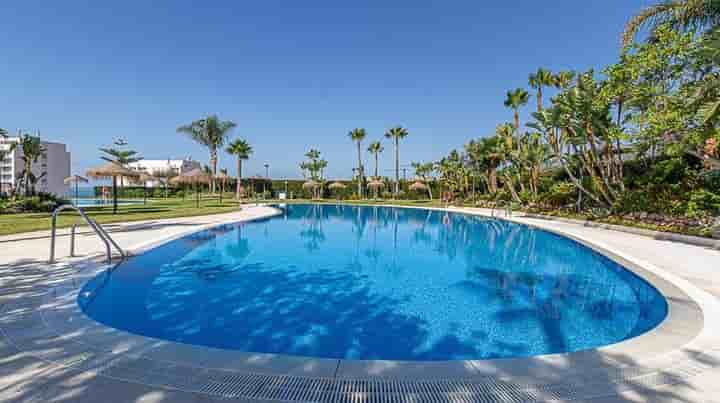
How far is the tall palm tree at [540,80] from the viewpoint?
65.7ft

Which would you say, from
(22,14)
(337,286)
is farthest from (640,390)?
(22,14)

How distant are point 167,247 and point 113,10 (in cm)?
1112

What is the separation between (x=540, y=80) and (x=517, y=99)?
2.69 meters

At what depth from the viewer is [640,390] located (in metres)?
2.25

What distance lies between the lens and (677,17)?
9859 millimetres

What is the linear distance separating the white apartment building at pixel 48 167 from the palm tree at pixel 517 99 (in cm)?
4762

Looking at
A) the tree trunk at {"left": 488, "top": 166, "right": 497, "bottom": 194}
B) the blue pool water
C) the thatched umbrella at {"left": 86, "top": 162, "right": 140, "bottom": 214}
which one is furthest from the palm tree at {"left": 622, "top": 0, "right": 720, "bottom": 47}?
the thatched umbrella at {"left": 86, "top": 162, "right": 140, "bottom": 214}

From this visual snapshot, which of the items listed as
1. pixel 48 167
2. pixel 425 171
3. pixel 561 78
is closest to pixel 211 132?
pixel 48 167

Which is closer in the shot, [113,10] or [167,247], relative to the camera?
[167,247]

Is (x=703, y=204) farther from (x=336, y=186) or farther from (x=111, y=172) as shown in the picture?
(x=336, y=186)

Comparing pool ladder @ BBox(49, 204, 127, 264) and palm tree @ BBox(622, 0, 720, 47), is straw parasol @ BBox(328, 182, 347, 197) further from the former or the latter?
pool ladder @ BBox(49, 204, 127, 264)

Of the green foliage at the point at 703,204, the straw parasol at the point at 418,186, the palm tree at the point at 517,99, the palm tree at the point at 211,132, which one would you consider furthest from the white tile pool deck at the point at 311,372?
the palm tree at the point at 211,132

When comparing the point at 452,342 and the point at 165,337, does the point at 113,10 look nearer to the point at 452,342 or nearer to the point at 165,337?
the point at 165,337

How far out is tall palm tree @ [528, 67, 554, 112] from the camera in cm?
2002
